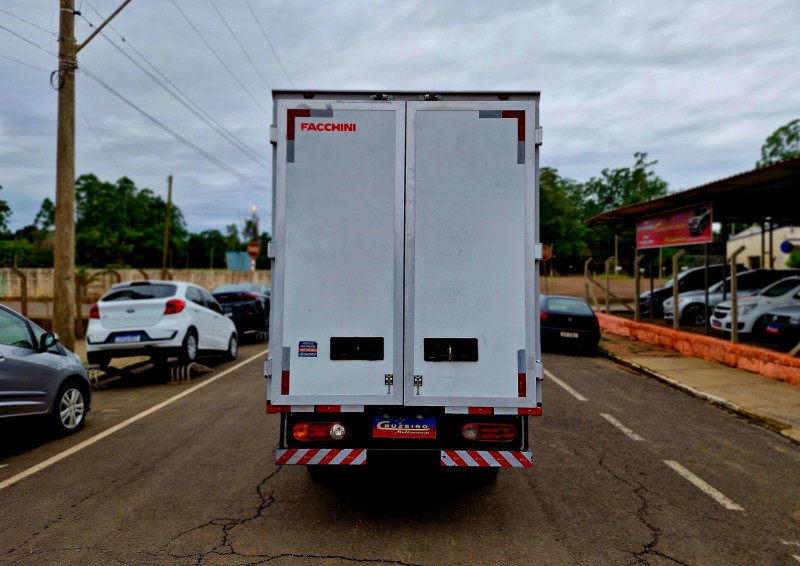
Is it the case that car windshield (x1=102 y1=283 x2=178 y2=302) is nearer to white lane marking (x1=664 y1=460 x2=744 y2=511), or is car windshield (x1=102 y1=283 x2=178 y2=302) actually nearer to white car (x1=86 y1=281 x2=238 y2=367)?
white car (x1=86 y1=281 x2=238 y2=367)

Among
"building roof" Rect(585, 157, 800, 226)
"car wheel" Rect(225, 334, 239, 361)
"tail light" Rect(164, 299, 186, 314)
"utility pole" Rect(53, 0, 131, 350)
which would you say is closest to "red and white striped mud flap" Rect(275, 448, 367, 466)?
"tail light" Rect(164, 299, 186, 314)

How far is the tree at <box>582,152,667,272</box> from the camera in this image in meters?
60.7

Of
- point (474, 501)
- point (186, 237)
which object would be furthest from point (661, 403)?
point (186, 237)

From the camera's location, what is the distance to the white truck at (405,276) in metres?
4.36

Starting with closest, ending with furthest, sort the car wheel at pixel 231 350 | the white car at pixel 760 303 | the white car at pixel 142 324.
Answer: the white car at pixel 142 324 < the car wheel at pixel 231 350 < the white car at pixel 760 303

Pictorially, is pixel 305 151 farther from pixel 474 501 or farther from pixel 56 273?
pixel 56 273

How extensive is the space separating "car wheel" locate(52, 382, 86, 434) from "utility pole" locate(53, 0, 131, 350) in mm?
4203

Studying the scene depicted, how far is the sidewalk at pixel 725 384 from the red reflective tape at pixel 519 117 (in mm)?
5627

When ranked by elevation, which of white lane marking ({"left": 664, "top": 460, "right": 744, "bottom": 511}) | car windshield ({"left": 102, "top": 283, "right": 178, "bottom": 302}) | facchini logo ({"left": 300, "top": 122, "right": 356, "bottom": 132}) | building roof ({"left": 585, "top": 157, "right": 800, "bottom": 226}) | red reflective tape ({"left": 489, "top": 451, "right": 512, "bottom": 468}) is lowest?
white lane marking ({"left": 664, "top": 460, "right": 744, "bottom": 511})

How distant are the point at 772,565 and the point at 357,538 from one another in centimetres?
270

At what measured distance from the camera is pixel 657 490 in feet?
17.7

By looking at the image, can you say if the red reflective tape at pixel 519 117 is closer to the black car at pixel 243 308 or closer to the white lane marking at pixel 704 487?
the white lane marking at pixel 704 487

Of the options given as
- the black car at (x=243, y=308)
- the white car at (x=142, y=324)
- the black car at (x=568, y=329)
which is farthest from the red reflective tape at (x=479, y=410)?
the black car at (x=243, y=308)

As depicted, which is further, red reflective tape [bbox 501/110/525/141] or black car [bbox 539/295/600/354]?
black car [bbox 539/295/600/354]
